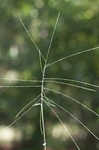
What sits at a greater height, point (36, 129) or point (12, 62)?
point (12, 62)

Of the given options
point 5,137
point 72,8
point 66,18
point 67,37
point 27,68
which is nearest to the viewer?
point 72,8

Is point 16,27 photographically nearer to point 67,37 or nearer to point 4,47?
point 4,47

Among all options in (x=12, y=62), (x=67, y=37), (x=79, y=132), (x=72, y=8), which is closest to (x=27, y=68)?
(x=12, y=62)

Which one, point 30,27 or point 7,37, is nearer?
point 30,27

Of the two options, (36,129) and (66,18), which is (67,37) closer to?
(66,18)

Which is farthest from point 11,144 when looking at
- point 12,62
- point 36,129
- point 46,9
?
point 46,9

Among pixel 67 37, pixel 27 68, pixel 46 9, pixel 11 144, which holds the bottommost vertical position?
pixel 11 144

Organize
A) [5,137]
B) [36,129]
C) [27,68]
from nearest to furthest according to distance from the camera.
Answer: [27,68]
[36,129]
[5,137]
